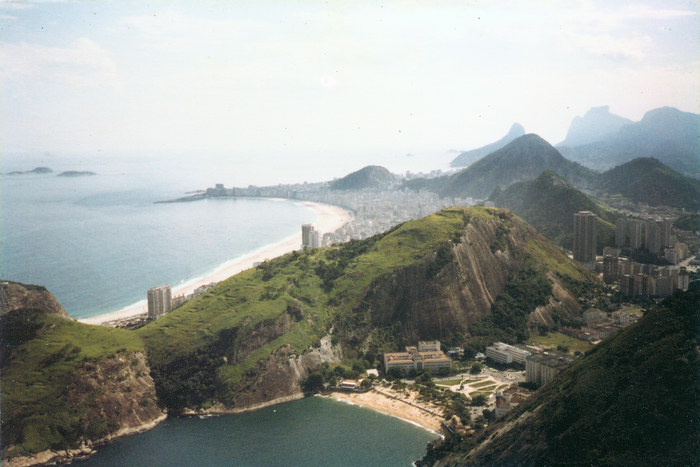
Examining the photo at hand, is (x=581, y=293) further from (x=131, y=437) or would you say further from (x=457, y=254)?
(x=131, y=437)

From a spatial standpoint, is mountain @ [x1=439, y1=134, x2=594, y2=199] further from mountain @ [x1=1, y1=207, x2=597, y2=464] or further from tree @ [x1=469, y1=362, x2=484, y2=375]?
tree @ [x1=469, y1=362, x2=484, y2=375]

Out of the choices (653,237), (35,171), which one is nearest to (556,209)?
(653,237)

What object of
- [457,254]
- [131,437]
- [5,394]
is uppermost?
[457,254]

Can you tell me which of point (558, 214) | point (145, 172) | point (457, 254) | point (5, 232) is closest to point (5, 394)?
point (457, 254)

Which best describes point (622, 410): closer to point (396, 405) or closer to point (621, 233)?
point (396, 405)

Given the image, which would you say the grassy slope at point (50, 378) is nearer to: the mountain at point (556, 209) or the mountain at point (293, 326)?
the mountain at point (293, 326)
